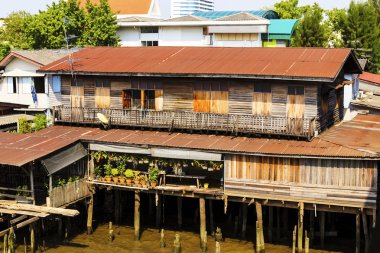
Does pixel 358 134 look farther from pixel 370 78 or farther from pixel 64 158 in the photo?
pixel 370 78

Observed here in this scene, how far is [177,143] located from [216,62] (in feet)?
20.5

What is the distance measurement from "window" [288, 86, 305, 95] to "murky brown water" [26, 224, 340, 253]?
8.06 meters

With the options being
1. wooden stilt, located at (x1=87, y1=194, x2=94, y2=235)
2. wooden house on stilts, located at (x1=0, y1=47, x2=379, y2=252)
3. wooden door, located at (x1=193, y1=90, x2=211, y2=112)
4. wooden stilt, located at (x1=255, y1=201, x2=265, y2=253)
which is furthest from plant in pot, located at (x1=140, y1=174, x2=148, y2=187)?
wooden stilt, located at (x1=255, y1=201, x2=265, y2=253)

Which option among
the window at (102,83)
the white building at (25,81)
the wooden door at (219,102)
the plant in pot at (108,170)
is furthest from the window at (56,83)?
the wooden door at (219,102)

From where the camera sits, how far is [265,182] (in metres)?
22.9

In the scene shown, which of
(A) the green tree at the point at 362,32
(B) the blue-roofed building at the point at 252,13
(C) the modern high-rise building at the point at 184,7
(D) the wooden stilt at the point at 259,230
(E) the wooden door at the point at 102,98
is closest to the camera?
(D) the wooden stilt at the point at 259,230

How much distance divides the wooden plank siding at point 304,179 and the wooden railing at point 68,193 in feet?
26.7

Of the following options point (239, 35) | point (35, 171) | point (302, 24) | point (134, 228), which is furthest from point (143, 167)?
point (302, 24)

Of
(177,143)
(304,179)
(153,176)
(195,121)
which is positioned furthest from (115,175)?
(304,179)

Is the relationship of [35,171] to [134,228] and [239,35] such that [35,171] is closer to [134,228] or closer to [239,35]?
[134,228]

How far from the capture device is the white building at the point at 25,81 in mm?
38906

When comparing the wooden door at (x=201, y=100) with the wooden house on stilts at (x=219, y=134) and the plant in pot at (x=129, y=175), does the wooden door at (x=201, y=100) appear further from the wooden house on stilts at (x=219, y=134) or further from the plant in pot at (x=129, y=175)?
the plant in pot at (x=129, y=175)

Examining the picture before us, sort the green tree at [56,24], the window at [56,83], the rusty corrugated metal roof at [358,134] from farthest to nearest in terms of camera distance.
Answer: the green tree at [56,24] → the window at [56,83] → the rusty corrugated metal roof at [358,134]

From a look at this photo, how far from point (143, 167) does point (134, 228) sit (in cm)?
369
